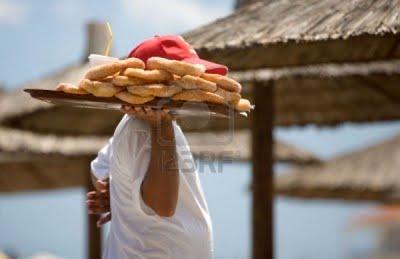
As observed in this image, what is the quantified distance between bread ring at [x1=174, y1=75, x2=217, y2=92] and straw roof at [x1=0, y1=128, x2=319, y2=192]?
133 inches

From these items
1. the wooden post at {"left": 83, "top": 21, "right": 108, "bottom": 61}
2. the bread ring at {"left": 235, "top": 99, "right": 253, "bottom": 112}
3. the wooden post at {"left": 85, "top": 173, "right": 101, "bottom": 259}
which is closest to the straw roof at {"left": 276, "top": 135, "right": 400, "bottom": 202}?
the wooden post at {"left": 85, "top": 173, "right": 101, "bottom": 259}

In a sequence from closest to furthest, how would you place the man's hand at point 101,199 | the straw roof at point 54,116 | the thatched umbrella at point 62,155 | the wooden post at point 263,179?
1. the man's hand at point 101,199
2. the wooden post at point 263,179
3. the straw roof at point 54,116
4. the thatched umbrella at point 62,155

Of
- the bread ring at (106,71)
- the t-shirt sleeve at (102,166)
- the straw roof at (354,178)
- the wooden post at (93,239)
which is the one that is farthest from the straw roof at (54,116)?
the straw roof at (354,178)

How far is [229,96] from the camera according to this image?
2420mm

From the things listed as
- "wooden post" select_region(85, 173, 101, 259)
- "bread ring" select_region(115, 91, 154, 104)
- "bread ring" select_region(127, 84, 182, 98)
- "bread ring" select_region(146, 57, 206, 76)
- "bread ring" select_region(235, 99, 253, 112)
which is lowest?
"wooden post" select_region(85, 173, 101, 259)

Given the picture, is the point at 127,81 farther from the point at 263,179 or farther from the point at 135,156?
the point at 263,179

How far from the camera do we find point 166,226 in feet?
8.09

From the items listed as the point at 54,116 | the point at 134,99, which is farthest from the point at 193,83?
the point at 54,116

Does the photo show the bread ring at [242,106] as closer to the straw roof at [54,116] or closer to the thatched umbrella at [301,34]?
the thatched umbrella at [301,34]

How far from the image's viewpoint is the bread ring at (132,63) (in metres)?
2.39

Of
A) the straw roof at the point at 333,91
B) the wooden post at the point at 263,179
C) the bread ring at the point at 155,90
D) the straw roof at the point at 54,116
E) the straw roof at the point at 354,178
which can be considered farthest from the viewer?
the straw roof at the point at 354,178

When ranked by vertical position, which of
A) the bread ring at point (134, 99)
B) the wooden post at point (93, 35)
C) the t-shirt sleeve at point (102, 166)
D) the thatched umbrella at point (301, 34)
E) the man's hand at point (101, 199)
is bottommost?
the man's hand at point (101, 199)

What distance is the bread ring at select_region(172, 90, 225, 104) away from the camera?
7.73 feet

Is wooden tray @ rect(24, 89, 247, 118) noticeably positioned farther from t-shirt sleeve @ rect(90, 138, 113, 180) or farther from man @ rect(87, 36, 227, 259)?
t-shirt sleeve @ rect(90, 138, 113, 180)
